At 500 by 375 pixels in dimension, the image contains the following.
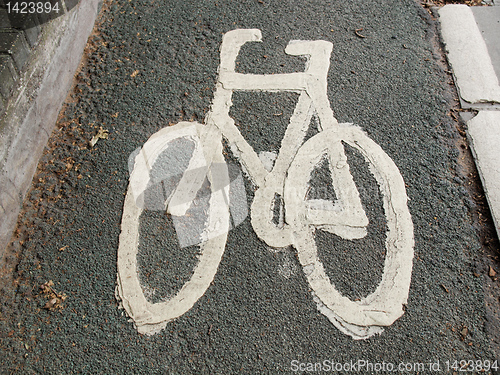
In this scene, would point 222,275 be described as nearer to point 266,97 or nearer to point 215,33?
point 266,97

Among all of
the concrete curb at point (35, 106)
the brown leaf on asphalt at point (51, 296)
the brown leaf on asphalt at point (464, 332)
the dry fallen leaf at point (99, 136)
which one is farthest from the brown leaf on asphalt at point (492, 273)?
the concrete curb at point (35, 106)

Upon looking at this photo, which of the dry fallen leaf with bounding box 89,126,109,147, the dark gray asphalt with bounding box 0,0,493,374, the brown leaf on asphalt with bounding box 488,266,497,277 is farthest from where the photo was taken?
the dry fallen leaf with bounding box 89,126,109,147

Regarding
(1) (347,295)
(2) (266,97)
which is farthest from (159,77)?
(1) (347,295)

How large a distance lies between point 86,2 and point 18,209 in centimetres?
199

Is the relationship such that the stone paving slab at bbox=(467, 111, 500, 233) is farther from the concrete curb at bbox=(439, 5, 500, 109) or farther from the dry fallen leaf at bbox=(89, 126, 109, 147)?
the dry fallen leaf at bbox=(89, 126, 109, 147)

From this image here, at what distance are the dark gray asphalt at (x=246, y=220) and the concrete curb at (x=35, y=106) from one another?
3.7 inches

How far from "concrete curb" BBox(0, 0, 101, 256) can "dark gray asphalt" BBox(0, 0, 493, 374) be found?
94 mm

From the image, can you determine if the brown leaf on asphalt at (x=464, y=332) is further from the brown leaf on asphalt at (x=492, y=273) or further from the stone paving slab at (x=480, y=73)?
the stone paving slab at (x=480, y=73)

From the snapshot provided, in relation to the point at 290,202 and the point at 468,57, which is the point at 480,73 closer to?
the point at 468,57

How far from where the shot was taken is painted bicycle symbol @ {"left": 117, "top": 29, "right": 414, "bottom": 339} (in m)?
2.42

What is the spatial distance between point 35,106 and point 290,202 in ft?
6.39

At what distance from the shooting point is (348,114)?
3.15 metres

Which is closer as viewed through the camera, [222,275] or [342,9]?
[222,275]

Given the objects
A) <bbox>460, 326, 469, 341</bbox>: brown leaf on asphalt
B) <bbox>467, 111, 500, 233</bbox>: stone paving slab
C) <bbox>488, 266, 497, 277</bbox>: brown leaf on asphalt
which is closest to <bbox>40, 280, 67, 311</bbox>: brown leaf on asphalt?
<bbox>460, 326, 469, 341</bbox>: brown leaf on asphalt
